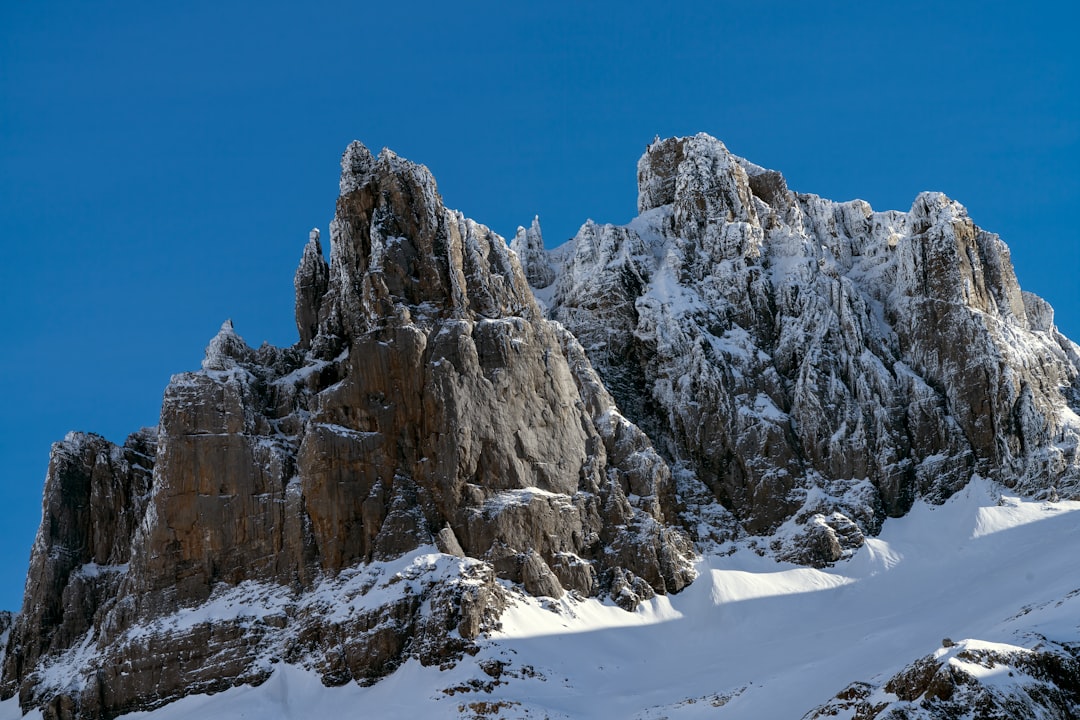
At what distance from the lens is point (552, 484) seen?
152 m

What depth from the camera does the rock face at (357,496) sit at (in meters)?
139

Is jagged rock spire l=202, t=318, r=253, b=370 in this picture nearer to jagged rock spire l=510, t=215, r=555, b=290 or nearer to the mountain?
the mountain

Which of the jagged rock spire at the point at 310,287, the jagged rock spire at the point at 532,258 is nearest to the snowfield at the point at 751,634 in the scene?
the jagged rock spire at the point at 310,287

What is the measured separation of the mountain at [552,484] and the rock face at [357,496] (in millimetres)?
313

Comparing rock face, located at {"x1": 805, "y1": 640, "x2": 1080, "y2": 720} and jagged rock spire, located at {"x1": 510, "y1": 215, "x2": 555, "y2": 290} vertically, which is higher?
jagged rock spire, located at {"x1": 510, "y1": 215, "x2": 555, "y2": 290}

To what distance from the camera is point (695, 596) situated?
498 feet

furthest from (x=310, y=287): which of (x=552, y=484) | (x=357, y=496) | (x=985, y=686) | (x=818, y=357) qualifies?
(x=985, y=686)

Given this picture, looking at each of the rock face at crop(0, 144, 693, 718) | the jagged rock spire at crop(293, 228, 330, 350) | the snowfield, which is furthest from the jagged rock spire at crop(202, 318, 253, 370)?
the snowfield

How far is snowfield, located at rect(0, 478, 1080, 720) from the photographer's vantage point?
126 m

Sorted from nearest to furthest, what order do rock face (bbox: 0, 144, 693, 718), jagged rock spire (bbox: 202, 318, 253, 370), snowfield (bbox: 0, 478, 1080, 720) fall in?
1. snowfield (bbox: 0, 478, 1080, 720)
2. rock face (bbox: 0, 144, 693, 718)
3. jagged rock spire (bbox: 202, 318, 253, 370)

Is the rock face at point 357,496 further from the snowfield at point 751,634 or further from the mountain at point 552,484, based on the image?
the snowfield at point 751,634

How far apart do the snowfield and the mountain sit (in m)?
0.40

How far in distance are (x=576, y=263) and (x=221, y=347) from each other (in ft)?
155

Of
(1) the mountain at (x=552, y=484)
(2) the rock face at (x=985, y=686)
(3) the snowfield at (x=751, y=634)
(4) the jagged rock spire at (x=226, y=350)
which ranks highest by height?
(4) the jagged rock spire at (x=226, y=350)
